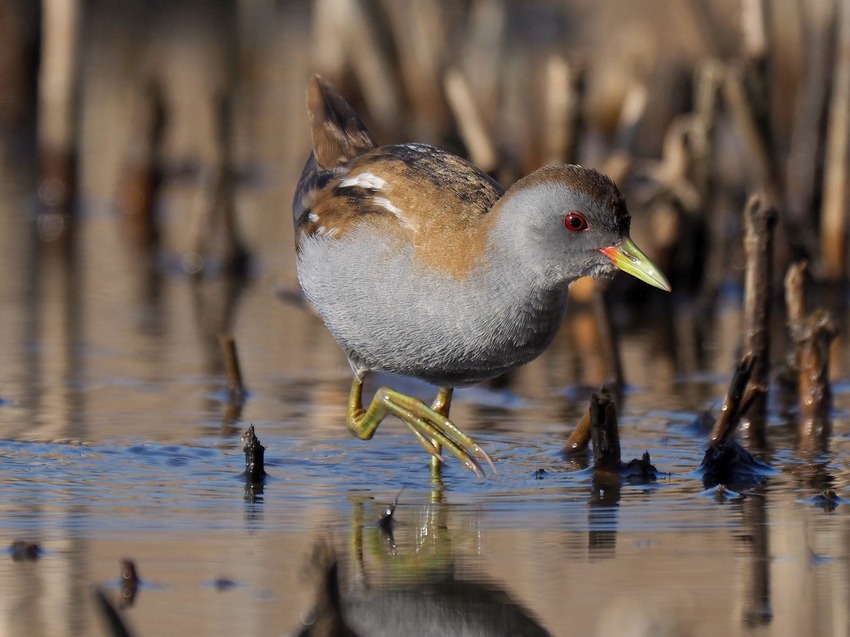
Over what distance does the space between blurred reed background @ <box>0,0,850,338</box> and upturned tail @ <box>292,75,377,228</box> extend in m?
1.89

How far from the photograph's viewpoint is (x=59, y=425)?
19.9 feet

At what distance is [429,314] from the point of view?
5.03m

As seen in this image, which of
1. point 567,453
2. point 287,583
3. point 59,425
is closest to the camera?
point 287,583

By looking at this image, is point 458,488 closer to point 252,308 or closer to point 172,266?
point 252,308

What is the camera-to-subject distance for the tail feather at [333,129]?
20.5ft

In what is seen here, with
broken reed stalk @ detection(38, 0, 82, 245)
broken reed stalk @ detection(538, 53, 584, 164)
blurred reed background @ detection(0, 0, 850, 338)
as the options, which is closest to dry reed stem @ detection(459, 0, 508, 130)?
blurred reed background @ detection(0, 0, 850, 338)

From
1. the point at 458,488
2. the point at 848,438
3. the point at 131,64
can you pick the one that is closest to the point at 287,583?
the point at 458,488

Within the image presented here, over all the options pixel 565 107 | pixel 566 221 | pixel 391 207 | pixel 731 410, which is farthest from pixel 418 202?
pixel 565 107

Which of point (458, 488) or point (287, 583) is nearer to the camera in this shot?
point (287, 583)

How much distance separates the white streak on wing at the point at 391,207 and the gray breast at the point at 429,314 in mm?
99

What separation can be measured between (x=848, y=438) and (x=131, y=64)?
40.8ft

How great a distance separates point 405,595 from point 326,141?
267cm

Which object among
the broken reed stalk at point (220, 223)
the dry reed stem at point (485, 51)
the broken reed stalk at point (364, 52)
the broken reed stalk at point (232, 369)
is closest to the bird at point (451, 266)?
the broken reed stalk at point (232, 369)

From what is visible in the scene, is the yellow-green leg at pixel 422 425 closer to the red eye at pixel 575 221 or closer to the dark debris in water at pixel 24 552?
the red eye at pixel 575 221
